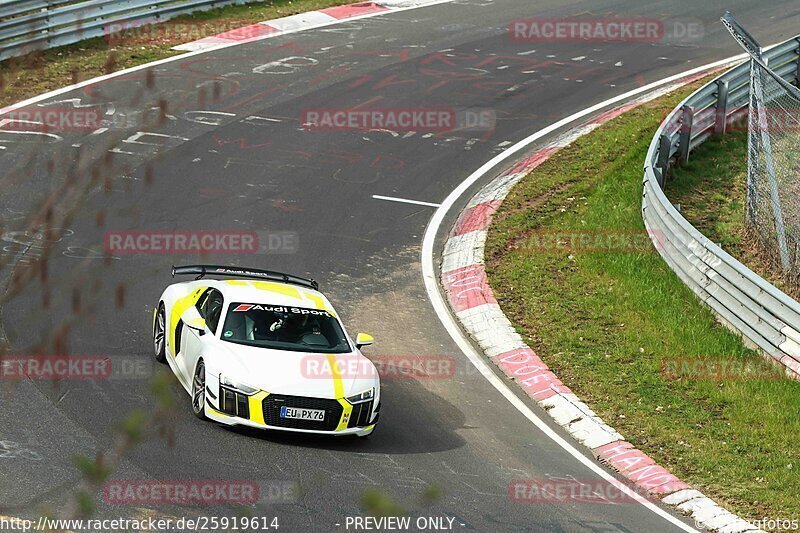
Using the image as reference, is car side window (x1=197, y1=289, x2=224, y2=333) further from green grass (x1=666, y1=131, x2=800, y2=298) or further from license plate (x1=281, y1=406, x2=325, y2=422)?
green grass (x1=666, y1=131, x2=800, y2=298)

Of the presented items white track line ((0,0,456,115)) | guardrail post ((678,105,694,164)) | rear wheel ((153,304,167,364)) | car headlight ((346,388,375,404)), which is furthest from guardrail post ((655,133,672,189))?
rear wheel ((153,304,167,364))

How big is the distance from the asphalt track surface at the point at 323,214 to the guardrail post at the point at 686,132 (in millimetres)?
2987

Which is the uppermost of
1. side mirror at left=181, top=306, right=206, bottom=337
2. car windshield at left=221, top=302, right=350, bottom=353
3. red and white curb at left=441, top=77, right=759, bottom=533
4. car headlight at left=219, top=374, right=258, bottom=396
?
side mirror at left=181, top=306, right=206, bottom=337

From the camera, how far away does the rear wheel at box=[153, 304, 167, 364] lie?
39.0 feet

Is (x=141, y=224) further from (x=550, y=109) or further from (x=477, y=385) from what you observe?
(x=550, y=109)

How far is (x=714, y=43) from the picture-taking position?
2667 cm

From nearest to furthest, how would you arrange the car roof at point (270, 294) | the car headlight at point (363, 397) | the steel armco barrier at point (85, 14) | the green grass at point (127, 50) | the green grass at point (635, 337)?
the car headlight at point (363, 397) < the green grass at point (635, 337) < the car roof at point (270, 294) < the green grass at point (127, 50) < the steel armco barrier at point (85, 14)

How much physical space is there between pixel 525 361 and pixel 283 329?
350 cm

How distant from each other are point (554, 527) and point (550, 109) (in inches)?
550

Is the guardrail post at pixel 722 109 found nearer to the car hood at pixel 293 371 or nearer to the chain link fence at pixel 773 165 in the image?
the chain link fence at pixel 773 165

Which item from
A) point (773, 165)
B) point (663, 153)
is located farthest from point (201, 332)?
point (663, 153)

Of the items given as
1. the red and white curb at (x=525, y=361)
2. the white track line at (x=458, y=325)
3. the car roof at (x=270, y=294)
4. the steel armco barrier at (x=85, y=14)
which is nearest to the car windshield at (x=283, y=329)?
the car roof at (x=270, y=294)

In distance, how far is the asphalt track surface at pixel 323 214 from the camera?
9.45 m

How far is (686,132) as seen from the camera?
63.7 ft
